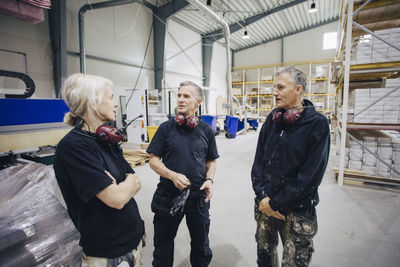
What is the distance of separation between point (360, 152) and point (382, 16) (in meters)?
2.91

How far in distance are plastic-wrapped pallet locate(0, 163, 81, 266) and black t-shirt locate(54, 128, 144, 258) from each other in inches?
35.4

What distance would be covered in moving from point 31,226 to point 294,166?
85.4 inches

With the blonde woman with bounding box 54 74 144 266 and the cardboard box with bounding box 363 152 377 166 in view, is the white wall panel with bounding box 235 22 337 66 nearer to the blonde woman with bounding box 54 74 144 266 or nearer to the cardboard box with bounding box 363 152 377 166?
the cardboard box with bounding box 363 152 377 166

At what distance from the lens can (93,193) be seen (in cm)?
104

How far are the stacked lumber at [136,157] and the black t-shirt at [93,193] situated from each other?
15.3 ft

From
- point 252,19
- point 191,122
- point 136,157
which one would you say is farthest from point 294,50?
point 191,122

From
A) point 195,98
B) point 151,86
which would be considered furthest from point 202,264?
point 151,86

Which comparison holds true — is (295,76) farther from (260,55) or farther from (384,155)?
(260,55)

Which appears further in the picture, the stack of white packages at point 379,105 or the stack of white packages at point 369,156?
the stack of white packages at point 369,156

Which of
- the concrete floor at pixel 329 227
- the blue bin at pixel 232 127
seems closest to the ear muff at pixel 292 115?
the concrete floor at pixel 329 227

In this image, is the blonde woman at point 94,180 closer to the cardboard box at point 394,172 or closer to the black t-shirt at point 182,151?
the black t-shirt at point 182,151

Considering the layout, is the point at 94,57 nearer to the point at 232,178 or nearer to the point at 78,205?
the point at 232,178

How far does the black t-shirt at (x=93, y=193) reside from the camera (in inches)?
41.3

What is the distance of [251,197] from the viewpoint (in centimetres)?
393
